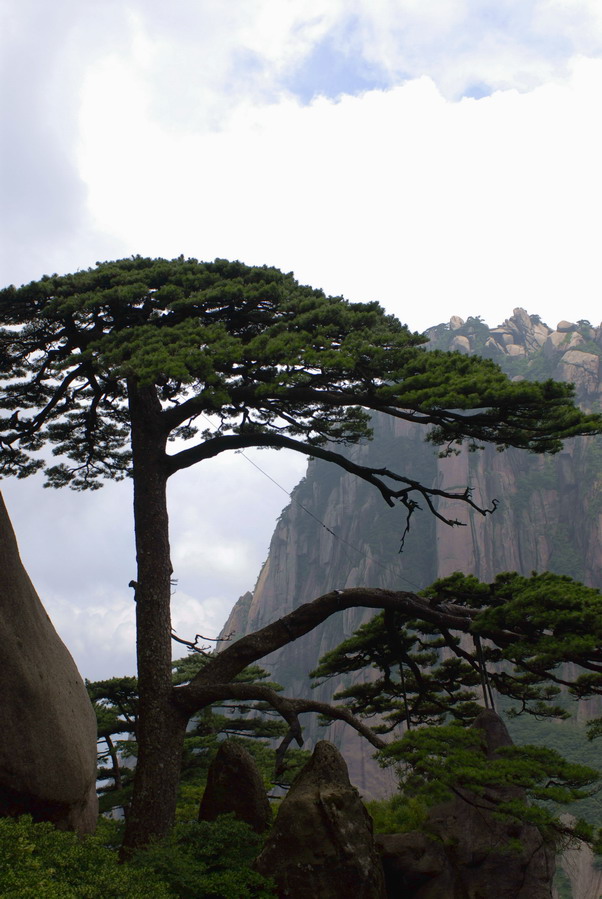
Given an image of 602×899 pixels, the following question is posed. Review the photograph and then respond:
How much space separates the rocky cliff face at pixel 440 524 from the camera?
6588cm

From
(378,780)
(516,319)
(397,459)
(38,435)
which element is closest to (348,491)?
(397,459)

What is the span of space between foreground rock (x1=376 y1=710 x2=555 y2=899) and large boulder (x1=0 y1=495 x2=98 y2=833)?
139 inches

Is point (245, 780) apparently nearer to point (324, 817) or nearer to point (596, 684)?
point (324, 817)

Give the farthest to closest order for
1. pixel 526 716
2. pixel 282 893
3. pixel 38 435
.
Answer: pixel 526 716, pixel 38 435, pixel 282 893

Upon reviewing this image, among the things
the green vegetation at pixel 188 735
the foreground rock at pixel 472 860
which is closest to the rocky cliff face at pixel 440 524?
the green vegetation at pixel 188 735

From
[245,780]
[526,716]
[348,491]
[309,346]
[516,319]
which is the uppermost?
[516,319]

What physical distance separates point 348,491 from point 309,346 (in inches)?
3043

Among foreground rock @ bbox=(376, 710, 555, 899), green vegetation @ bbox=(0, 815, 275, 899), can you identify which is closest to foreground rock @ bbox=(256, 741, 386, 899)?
green vegetation @ bbox=(0, 815, 275, 899)

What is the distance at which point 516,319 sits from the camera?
88188 mm

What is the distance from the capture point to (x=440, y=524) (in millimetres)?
75250

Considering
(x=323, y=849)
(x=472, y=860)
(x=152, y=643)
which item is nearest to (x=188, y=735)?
(x=152, y=643)

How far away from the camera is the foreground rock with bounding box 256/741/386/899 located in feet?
21.7

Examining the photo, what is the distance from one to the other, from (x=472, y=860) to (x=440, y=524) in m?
68.7

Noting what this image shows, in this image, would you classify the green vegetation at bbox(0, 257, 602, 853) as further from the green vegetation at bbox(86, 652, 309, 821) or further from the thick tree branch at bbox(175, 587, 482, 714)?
the green vegetation at bbox(86, 652, 309, 821)
